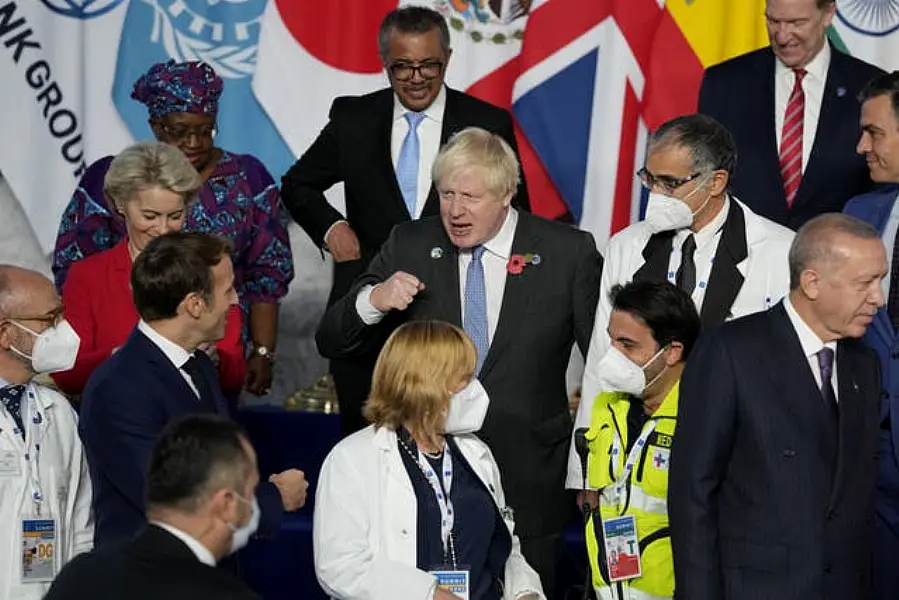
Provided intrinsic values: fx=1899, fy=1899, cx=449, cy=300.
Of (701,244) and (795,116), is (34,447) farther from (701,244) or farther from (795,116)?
(795,116)

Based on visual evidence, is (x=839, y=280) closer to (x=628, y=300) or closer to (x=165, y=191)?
(x=628, y=300)

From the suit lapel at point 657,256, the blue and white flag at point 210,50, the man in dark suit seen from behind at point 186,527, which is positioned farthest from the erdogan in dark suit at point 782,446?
the blue and white flag at point 210,50

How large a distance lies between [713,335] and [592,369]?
919mm

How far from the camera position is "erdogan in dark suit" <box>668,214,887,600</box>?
4.75 metres

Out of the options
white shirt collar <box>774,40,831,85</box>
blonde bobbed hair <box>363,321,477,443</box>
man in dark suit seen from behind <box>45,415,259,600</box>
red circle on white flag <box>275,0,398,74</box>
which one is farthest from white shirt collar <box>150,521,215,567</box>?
red circle on white flag <box>275,0,398,74</box>

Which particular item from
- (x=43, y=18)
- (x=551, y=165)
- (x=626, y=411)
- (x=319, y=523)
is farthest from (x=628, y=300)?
(x=43, y=18)

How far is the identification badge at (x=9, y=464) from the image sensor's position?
16.8 feet

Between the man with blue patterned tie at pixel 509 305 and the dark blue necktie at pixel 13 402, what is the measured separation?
1083 mm

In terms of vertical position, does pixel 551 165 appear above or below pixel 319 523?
above

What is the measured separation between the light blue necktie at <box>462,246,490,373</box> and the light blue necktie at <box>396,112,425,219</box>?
93 cm

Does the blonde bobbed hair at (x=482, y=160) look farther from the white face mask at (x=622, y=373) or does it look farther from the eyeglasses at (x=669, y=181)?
the white face mask at (x=622, y=373)

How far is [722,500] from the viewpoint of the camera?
15.8ft

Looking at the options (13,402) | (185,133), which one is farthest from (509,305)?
(13,402)

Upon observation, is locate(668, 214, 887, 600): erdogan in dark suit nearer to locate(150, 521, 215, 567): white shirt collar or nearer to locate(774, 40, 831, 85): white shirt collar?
locate(150, 521, 215, 567): white shirt collar
